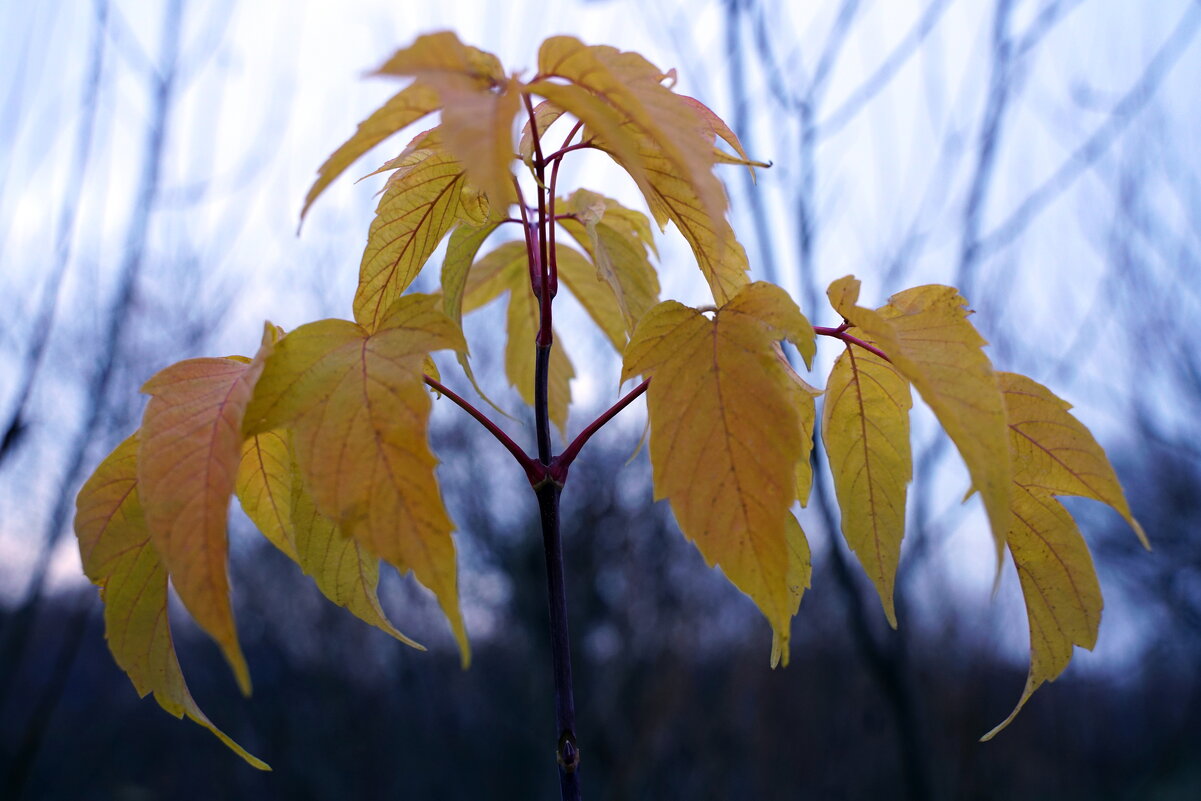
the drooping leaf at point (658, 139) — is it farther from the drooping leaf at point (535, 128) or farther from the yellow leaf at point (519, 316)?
the yellow leaf at point (519, 316)

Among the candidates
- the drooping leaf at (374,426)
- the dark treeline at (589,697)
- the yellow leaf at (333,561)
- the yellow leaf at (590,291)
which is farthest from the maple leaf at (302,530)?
the dark treeline at (589,697)

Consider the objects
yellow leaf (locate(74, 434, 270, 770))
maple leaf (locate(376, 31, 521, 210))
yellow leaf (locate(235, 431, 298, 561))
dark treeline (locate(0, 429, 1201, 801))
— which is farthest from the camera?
dark treeline (locate(0, 429, 1201, 801))

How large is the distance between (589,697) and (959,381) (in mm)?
4033

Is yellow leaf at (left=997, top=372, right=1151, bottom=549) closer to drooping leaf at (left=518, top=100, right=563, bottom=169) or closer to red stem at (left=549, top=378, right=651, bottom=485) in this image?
red stem at (left=549, top=378, right=651, bottom=485)

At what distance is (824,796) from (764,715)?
28.0 inches

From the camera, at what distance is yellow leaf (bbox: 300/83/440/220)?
1.25 ft

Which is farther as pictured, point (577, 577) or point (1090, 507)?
point (1090, 507)

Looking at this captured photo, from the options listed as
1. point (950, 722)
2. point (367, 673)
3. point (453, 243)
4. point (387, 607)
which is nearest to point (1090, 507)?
point (950, 722)

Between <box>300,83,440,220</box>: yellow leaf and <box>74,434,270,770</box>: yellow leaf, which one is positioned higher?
<box>300,83,440,220</box>: yellow leaf

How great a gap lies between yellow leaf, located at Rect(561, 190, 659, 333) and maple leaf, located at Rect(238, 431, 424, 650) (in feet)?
0.83

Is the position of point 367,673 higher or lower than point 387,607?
lower

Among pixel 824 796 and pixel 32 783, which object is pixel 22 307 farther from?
pixel 824 796

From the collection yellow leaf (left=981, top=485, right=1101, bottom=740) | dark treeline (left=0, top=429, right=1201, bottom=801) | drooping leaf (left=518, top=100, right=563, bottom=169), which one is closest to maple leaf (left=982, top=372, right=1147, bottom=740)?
yellow leaf (left=981, top=485, right=1101, bottom=740)

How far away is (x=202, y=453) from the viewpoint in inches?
15.4
